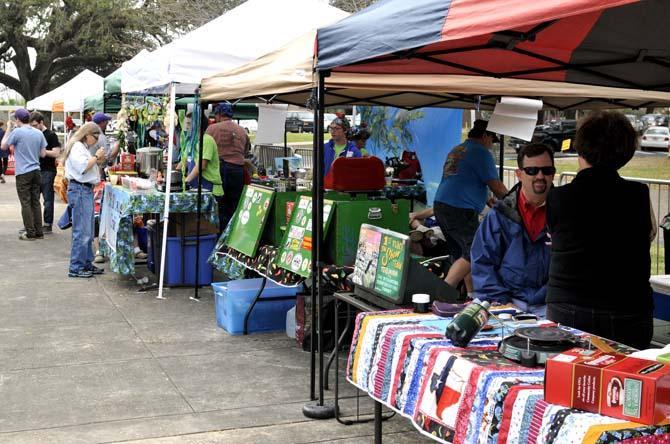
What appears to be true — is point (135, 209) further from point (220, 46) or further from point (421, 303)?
point (421, 303)

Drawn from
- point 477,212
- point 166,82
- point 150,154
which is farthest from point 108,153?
point 477,212

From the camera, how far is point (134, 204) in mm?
8719

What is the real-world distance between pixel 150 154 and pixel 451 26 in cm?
774

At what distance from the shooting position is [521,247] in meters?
4.08

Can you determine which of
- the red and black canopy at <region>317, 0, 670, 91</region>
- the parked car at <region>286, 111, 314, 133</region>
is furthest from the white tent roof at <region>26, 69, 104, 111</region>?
the parked car at <region>286, 111, 314, 133</region>

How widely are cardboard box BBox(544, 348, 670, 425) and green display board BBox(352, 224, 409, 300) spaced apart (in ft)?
4.95

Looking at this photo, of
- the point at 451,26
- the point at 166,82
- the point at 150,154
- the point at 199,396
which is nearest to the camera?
the point at 451,26

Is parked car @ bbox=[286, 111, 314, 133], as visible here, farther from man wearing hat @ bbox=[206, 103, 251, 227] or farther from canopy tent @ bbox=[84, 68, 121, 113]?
man wearing hat @ bbox=[206, 103, 251, 227]

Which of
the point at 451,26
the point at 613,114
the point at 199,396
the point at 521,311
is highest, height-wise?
the point at 451,26

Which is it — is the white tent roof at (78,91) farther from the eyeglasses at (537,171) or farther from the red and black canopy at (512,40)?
the eyeglasses at (537,171)

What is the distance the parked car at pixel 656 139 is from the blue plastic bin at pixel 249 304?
31.9m

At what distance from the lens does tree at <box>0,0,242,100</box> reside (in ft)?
130

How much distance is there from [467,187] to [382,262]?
10.2 ft

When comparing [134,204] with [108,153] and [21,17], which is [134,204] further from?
[21,17]
